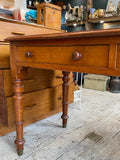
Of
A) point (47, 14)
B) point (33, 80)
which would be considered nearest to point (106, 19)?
point (47, 14)

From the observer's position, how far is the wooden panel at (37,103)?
1119mm

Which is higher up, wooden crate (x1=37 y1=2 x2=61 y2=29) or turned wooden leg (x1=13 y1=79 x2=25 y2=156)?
wooden crate (x1=37 y1=2 x2=61 y2=29)

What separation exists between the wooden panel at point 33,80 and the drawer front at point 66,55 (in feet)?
0.90

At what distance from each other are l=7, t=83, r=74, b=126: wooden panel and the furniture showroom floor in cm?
13

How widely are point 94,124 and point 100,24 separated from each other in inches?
88.6

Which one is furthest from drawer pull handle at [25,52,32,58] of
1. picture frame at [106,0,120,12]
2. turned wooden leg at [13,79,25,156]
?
picture frame at [106,0,120,12]

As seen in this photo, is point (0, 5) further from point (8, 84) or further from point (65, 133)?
point (65, 133)

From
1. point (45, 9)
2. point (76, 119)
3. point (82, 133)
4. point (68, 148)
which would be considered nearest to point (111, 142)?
point (82, 133)

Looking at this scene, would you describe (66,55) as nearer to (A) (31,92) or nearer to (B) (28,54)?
(B) (28,54)

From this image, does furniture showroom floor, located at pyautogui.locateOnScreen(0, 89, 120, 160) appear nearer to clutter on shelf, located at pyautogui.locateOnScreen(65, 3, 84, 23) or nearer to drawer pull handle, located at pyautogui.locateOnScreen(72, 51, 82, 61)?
drawer pull handle, located at pyautogui.locateOnScreen(72, 51, 82, 61)

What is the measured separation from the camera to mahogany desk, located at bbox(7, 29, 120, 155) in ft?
1.71

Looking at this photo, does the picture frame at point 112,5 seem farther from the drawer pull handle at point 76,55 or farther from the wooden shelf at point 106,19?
the drawer pull handle at point 76,55

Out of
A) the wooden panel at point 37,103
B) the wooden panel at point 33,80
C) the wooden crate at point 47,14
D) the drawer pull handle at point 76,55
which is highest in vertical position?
the wooden crate at point 47,14

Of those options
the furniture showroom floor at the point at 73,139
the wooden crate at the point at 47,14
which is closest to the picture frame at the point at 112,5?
the wooden crate at the point at 47,14
